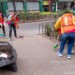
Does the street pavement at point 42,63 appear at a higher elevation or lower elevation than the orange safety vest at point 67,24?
lower

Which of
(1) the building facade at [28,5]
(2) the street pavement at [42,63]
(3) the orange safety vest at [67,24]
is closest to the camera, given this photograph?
(2) the street pavement at [42,63]

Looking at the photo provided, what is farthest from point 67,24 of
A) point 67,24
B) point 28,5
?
point 28,5

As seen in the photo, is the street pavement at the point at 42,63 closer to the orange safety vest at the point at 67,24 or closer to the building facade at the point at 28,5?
the orange safety vest at the point at 67,24

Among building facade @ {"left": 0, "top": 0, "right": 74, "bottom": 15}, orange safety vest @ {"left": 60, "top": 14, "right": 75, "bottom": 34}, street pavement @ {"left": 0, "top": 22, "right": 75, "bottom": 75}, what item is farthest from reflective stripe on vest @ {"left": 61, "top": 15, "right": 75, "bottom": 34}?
building facade @ {"left": 0, "top": 0, "right": 74, "bottom": 15}

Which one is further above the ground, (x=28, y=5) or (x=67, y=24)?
(x=67, y=24)

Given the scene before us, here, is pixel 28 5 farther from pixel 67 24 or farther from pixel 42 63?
pixel 42 63

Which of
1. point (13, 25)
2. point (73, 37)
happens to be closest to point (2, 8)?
point (13, 25)

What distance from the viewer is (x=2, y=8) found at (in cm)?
3725

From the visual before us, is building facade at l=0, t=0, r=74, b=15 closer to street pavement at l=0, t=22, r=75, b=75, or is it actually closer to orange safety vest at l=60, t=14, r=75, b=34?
street pavement at l=0, t=22, r=75, b=75

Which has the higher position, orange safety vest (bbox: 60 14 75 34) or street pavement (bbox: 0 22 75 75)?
orange safety vest (bbox: 60 14 75 34)

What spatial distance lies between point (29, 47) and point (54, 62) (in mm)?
2612

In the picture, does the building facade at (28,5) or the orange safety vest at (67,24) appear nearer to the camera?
the orange safety vest at (67,24)

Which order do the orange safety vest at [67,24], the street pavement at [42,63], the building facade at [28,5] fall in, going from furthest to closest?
the building facade at [28,5], the orange safety vest at [67,24], the street pavement at [42,63]

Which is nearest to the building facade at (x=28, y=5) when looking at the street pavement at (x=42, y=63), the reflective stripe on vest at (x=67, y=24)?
the street pavement at (x=42, y=63)
